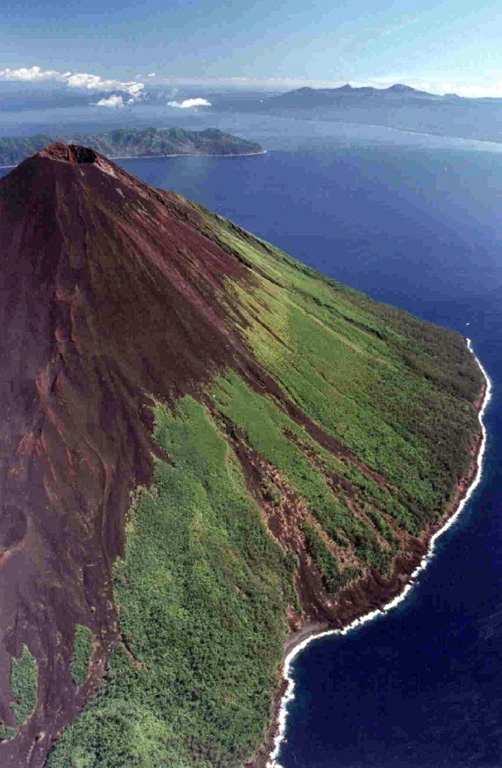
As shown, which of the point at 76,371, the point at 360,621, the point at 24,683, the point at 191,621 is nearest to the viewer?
the point at 24,683

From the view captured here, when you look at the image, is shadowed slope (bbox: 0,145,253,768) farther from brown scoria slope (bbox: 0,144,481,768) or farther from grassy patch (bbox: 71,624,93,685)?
grassy patch (bbox: 71,624,93,685)

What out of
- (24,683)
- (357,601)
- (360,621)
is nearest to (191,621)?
(24,683)

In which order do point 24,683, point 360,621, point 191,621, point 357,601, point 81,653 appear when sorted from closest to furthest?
1. point 24,683
2. point 81,653
3. point 191,621
4. point 360,621
5. point 357,601

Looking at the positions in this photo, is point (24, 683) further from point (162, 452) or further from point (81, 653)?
point (162, 452)

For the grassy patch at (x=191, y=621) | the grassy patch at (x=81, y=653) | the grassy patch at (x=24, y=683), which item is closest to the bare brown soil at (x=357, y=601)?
the grassy patch at (x=191, y=621)

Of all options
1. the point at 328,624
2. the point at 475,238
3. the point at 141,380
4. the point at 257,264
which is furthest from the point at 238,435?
the point at 475,238

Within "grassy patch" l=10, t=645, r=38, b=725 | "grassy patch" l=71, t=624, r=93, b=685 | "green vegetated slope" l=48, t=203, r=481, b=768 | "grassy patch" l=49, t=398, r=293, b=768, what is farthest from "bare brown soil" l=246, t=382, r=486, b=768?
"grassy patch" l=10, t=645, r=38, b=725

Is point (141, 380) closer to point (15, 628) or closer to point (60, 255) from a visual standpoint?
point (60, 255)
